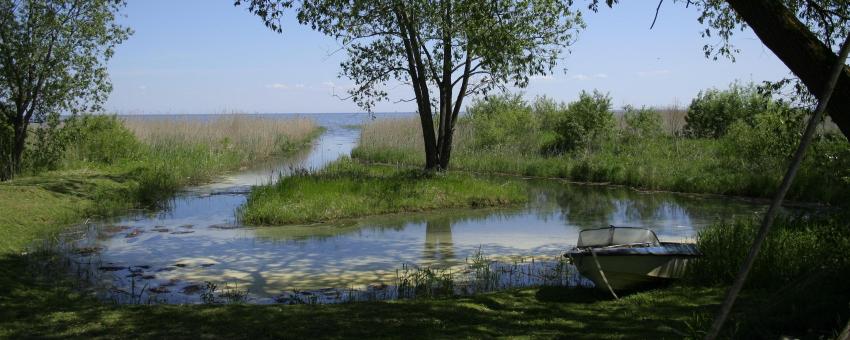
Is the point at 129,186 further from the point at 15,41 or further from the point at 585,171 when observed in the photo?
the point at 585,171

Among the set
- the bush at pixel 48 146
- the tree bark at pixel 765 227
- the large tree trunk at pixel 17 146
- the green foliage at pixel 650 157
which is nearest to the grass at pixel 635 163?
the green foliage at pixel 650 157

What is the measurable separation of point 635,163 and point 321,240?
14365 millimetres

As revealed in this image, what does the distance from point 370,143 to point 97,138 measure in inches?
572

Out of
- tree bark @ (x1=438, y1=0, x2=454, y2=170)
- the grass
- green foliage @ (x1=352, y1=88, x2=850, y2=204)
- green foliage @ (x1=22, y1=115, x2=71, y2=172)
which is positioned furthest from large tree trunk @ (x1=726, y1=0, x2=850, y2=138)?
green foliage @ (x1=22, y1=115, x2=71, y2=172)

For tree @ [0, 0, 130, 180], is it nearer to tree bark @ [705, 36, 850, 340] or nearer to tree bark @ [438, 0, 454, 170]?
tree bark @ [438, 0, 454, 170]

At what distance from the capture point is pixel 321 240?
13625mm

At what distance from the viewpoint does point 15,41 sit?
54.6 ft

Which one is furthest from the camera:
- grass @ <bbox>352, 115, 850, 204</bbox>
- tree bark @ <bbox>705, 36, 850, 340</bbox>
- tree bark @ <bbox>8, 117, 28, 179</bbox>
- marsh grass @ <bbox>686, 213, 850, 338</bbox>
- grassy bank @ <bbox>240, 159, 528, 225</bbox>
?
grass @ <bbox>352, 115, 850, 204</bbox>

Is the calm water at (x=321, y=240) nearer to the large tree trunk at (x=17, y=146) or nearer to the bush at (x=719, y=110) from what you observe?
the large tree trunk at (x=17, y=146)

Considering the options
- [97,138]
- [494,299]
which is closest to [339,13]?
[97,138]

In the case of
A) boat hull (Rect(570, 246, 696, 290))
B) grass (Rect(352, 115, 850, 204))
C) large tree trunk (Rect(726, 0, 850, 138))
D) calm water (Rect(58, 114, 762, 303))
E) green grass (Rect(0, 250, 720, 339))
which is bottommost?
calm water (Rect(58, 114, 762, 303))

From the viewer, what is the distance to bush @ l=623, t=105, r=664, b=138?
100 ft

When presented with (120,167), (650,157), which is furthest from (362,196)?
(650,157)

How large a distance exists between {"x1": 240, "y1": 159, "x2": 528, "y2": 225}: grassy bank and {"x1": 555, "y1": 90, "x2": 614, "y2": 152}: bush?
9.83 m
